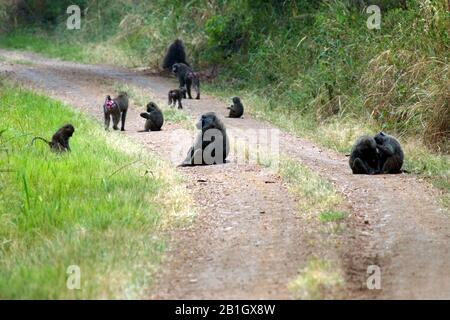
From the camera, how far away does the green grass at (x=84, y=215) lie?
6902 millimetres

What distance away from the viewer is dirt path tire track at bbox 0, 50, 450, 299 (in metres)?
6.81

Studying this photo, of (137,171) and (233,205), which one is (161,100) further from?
(233,205)

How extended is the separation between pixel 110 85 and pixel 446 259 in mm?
15881

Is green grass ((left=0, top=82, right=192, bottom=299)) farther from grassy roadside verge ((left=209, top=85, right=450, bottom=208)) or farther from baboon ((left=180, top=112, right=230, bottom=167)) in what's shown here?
grassy roadside verge ((left=209, top=85, right=450, bottom=208))

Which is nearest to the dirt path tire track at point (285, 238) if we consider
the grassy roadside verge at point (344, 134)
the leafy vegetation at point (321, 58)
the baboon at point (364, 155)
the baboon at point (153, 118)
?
the baboon at point (364, 155)

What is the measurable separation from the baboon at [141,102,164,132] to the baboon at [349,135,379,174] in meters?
4.89

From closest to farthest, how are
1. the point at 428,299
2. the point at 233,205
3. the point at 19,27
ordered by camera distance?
the point at 428,299 → the point at 233,205 → the point at 19,27

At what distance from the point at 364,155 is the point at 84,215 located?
15.7ft

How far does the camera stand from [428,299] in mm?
6406

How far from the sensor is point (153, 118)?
51.6ft

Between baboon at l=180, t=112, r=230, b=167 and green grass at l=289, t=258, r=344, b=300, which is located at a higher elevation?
baboon at l=180, t=112, r=230, b=167

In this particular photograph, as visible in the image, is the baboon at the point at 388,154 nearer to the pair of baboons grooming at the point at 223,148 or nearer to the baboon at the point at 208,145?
the pair of baboons grooming at the point at 223,148

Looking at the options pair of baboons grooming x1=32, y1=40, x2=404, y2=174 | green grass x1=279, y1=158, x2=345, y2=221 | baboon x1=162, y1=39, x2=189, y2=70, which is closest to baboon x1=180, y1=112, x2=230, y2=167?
pair of baboons grooming x1=32, y1=40, x2=404, y2=174

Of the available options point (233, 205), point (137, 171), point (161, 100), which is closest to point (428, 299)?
point (233, 205)
